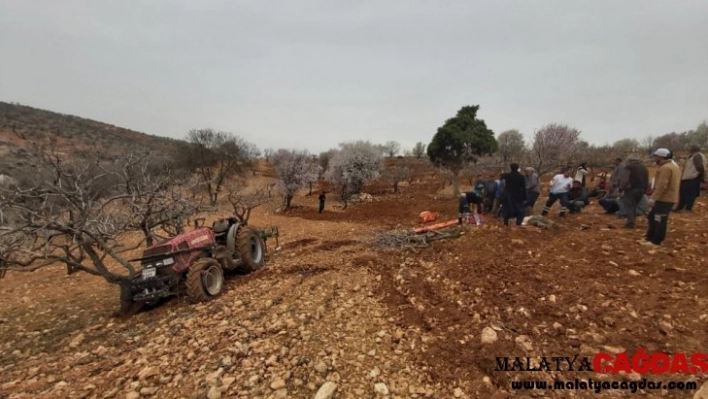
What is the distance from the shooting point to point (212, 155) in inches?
957

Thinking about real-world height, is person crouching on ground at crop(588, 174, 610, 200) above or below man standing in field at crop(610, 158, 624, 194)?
below

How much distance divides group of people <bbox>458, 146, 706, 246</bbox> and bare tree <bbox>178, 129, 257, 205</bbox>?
19360 mm

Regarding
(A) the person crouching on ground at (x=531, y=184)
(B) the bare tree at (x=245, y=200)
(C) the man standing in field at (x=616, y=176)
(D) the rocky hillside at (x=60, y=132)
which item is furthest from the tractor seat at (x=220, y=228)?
(D) the rocky hillside at (x=60, y=132)

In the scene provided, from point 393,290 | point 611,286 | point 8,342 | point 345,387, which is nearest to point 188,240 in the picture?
point 8,342

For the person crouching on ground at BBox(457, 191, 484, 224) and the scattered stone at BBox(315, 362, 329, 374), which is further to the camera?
the person crouching on ground at BBox(457, 191, 484, 224)

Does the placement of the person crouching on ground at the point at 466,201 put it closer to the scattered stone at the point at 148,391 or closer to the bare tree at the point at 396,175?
the scattered stone at the point at 148,391

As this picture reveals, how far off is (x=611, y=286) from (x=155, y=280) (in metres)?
6.18

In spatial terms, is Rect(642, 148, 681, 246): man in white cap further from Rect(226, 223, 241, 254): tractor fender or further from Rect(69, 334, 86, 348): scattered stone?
Rect(69, 334, 86, 348): scattered stone

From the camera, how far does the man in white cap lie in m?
4.90

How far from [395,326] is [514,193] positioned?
504 centimetres

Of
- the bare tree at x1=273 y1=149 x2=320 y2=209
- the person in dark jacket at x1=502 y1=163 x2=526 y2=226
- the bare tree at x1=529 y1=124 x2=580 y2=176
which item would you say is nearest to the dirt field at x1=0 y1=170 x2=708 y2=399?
the person in dark jacket at x1=502 y1=163 x2=526 y2=226

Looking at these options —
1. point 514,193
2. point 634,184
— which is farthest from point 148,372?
point 634,184

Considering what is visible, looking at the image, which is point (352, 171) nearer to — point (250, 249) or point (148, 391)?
point (250, 249)

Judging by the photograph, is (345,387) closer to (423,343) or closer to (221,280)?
(423,343)
